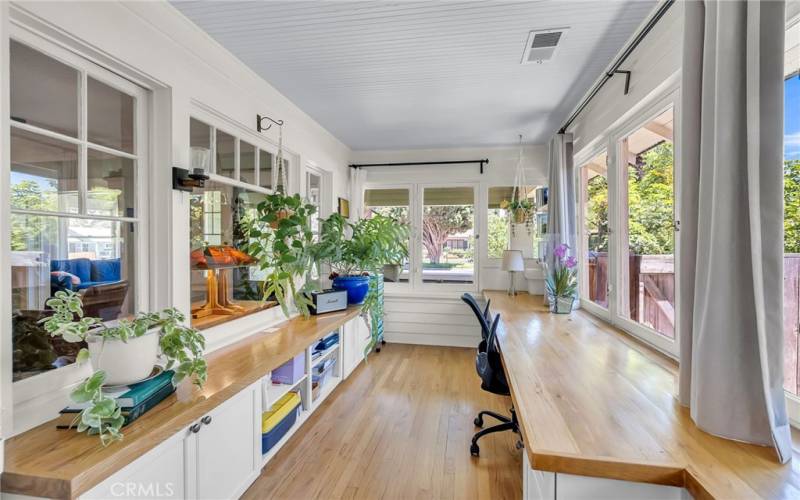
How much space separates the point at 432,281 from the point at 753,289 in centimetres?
359

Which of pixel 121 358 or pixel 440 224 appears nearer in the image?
pixel 121 358

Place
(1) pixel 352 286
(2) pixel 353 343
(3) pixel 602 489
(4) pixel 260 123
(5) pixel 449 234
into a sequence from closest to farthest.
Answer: (3) pixel 602 489
(4) pixel 260 123
(1) pixel 352 286
(2) pixel 353 343
(5) pixel 449 234

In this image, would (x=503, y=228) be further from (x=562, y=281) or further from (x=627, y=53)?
(x=627, y=53)

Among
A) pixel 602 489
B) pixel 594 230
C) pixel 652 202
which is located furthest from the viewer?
pixel 594 230

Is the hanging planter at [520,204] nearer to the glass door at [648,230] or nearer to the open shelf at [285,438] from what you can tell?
the glass door at [648,230]

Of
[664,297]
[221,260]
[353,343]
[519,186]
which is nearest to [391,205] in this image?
[519,186]

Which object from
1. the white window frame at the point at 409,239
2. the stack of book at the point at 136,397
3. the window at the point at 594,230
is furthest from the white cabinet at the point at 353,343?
the window at the point at 594,230

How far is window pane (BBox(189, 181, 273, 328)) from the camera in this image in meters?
1.98

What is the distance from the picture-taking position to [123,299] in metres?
1.62

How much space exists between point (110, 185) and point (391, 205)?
10.5ft

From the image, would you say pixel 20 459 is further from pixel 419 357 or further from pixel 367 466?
pixel 419 357

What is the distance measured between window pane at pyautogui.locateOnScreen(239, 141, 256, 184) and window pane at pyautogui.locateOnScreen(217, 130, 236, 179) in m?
0.07

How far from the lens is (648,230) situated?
6.72 ft

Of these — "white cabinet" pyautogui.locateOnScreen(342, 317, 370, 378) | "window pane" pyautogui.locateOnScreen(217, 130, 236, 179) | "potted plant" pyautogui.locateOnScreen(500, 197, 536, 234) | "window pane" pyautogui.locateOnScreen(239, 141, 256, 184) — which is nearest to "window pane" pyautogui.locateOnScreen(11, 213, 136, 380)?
"window pane" pyautogui.locateOnScreen(217, 130, 236, 179)
